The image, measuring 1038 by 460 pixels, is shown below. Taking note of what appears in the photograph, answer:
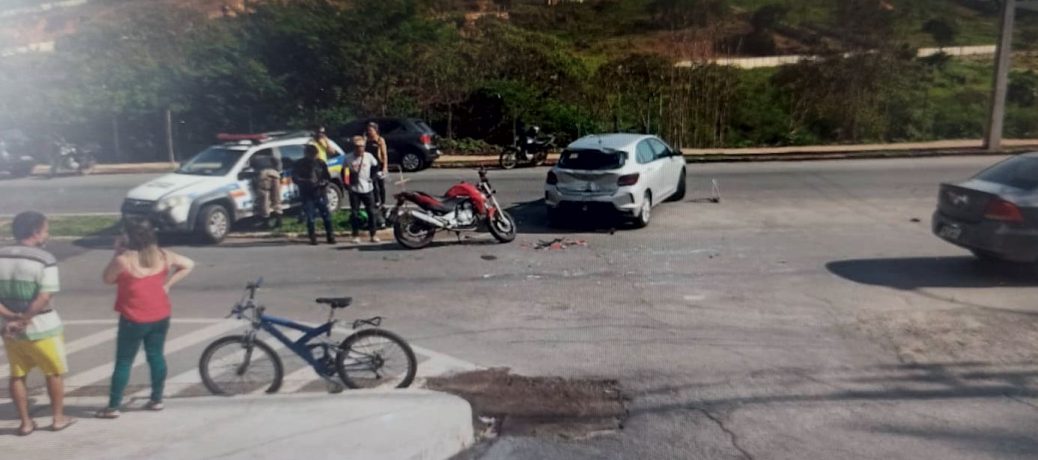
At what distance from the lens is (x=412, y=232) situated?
15234 mm

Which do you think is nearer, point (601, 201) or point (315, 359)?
point (315, 359)

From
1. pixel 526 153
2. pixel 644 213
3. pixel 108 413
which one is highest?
pixel 526 153

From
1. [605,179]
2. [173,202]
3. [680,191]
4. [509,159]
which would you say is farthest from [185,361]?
[509,159]

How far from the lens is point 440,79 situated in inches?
1265

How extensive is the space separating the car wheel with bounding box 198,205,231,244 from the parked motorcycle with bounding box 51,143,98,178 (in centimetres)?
1358

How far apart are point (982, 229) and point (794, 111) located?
21837 millimetres

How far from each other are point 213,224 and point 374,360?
8.73 m

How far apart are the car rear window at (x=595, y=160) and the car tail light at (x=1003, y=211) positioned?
597 cm

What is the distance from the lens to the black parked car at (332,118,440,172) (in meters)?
26.3

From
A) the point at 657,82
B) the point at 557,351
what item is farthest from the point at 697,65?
the point at 557,351

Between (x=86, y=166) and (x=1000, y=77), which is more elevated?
(x=1000, y=77)

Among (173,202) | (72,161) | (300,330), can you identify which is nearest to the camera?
(300,330)

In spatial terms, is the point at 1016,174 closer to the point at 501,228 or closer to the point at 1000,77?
the point at 501,228

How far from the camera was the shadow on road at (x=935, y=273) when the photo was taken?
1220 centimetres
